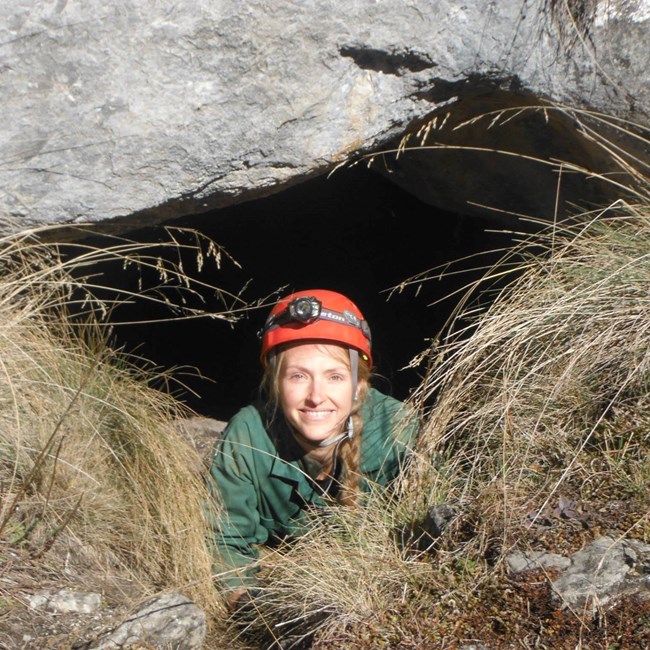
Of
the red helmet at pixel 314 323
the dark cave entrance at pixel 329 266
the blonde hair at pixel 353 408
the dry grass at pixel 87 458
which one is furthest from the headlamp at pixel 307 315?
the dark cave entrance at pixel 329 266

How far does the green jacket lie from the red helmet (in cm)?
30

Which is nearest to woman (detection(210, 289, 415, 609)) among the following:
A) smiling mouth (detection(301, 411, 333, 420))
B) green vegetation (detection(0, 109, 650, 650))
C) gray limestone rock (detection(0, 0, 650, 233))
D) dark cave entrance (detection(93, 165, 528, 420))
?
smiling mouth (detection(301, 411, 333, 420))

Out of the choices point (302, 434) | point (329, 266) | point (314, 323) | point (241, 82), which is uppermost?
point (241, 82)

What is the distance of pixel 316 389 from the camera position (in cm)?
353

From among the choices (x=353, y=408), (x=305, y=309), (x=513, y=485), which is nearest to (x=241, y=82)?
(x=305, y=309)

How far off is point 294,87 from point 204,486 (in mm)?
1559

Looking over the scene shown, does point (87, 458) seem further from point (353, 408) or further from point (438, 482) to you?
point (438, 482)

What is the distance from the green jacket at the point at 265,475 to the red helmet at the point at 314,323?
0.30m

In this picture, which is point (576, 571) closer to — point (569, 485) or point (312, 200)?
point (569, 485)

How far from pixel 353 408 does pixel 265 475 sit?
44cm

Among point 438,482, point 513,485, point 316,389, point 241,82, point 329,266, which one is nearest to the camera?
point 513,485

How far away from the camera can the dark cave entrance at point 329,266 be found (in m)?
5.61

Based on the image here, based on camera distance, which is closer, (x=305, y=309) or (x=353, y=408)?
(x=305, y=309)

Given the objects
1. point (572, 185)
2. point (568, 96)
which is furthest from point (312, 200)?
point (568, 96)
